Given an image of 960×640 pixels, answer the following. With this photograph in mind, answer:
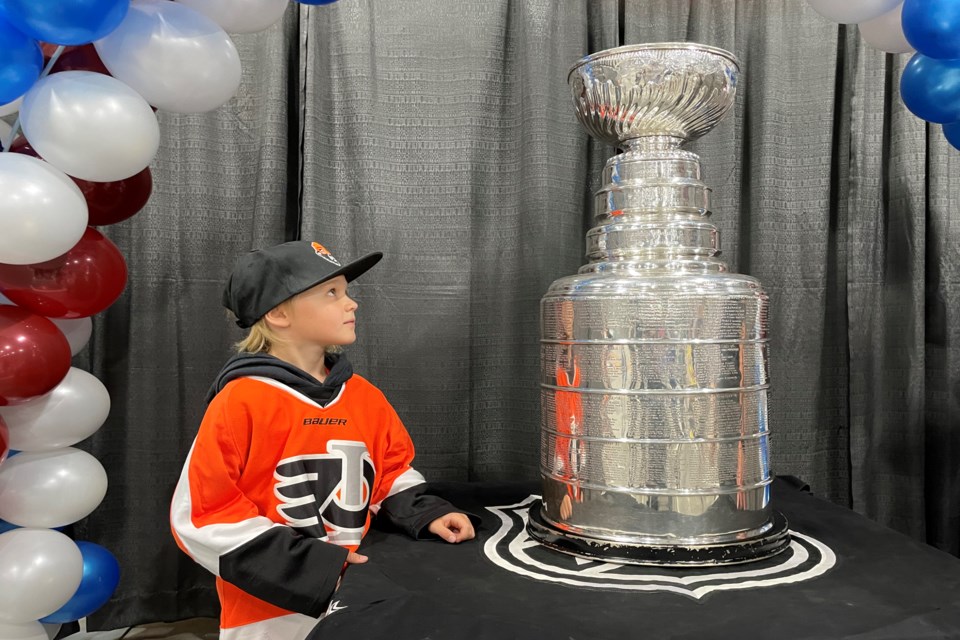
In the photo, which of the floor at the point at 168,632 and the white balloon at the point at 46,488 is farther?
the floor at the point at 168,632

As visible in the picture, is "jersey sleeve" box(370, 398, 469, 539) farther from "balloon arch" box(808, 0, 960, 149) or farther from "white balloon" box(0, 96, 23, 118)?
"balloon arch" box(808, 0, 960, 149)

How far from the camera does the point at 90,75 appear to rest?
3.43 ft

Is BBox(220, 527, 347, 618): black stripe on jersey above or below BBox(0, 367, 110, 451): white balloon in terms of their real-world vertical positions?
below

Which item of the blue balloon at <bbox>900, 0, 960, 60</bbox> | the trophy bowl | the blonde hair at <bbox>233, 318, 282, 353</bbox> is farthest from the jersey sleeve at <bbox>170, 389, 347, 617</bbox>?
the blue balloon at <bbox>900, 0, 960, 60</bbox>

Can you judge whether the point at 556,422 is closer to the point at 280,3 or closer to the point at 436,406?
the point at 436,406

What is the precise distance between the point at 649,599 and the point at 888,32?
1067 mm

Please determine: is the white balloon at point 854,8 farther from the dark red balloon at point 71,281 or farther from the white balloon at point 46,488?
the white balloon at point 46,488

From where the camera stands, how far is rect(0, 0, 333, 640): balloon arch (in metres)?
1.00

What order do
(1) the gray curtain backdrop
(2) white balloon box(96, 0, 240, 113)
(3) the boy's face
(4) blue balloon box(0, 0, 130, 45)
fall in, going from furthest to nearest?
(1) the gray curtain backdrop → (3) the boy's face → (2) white balloon box(96, 0, 240, 113) → (4) blue balloon box(0, 0, 130, 45)

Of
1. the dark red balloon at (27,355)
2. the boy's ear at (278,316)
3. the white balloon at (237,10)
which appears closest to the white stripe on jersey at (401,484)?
the boy's ear at (278,316)

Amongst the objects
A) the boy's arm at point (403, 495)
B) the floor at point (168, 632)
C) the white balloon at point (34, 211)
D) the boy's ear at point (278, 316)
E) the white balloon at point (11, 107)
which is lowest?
the floor at point (168, 632)

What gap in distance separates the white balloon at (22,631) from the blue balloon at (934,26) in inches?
66.7

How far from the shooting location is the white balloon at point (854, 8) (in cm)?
122

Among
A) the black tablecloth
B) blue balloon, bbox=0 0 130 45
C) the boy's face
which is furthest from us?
the boy's face
